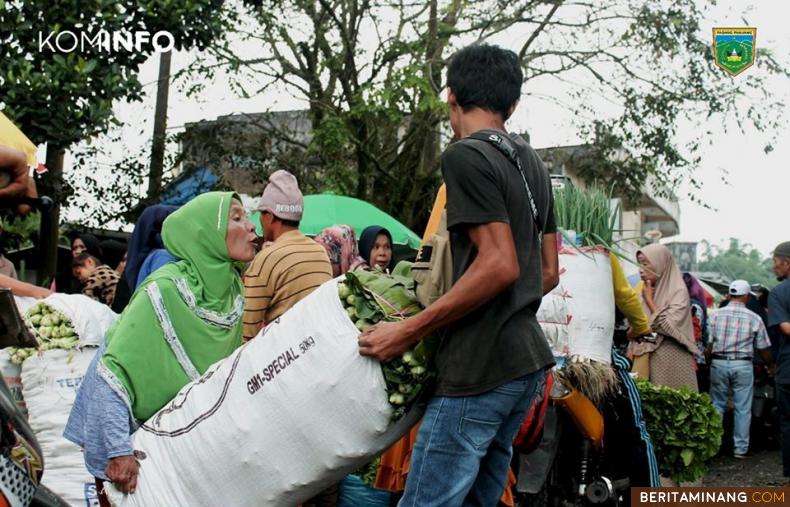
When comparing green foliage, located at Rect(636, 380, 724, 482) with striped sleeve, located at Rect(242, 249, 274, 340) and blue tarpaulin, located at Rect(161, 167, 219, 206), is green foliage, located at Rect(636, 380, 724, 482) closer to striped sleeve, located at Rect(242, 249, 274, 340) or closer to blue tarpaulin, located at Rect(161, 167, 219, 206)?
striped sleeve, located at Rect(242, 249, 274, 340)

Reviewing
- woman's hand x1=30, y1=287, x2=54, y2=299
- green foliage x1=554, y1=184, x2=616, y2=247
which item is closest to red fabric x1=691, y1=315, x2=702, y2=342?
green foliage x1=554, y1=184, x2=616, y2=247

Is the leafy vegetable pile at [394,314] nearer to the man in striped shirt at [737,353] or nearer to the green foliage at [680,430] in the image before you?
the green foliage at [680,430]

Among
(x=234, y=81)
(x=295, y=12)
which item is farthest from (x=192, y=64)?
(x=295, y=12)

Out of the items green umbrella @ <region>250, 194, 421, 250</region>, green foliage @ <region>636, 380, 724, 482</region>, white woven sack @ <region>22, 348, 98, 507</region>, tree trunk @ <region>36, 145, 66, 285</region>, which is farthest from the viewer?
tree trunk @ <region>36, 145, 66, 285</region>

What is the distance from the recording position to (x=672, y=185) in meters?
16.3

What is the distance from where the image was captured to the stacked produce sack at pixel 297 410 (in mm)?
3352

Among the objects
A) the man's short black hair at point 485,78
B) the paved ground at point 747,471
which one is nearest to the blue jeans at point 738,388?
the paved ground at point 747,471

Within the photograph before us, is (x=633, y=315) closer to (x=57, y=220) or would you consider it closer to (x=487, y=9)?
(x=57, y=220)

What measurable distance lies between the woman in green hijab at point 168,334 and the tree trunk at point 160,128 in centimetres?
→ 1091

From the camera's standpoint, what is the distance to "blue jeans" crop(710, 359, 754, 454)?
11938 millimetres

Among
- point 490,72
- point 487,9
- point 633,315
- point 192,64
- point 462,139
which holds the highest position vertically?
point 487,9

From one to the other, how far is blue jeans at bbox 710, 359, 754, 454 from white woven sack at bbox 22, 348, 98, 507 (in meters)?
8.56

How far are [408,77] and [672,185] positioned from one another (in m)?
5.06

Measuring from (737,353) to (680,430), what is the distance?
5441 mm
